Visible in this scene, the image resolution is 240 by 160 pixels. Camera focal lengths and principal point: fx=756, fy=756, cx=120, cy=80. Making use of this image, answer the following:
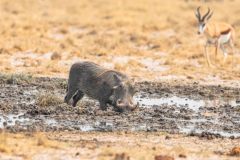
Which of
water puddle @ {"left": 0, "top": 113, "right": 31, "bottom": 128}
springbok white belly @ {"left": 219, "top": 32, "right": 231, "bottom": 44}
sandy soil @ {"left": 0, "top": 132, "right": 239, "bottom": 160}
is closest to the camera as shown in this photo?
sandy soil @ {"left": 0, "top": 132, "right": 239, "bottom": 160}

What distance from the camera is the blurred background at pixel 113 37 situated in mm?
22328

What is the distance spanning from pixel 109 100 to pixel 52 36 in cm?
1689

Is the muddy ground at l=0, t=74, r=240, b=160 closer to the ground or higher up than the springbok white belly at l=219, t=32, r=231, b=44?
closer to the ground

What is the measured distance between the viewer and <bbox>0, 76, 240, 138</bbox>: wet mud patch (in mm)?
13070

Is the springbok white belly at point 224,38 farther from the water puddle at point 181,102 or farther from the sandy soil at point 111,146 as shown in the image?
the sandy soil at point 111,146

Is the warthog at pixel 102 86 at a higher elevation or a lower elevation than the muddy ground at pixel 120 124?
higher

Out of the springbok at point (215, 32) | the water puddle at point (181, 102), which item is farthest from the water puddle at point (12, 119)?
the springbok at point (215, 32)

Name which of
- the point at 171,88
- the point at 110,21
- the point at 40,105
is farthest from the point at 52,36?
the point at 40,105

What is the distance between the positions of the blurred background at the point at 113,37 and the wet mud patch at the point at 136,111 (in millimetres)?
2749

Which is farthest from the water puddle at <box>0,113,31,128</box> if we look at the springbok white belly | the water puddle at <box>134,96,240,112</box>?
the springbok white belly

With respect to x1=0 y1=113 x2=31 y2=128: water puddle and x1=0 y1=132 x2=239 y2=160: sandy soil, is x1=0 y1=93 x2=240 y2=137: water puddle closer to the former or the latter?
x1=0 y1=113 x2=31 y2=128: water puddle

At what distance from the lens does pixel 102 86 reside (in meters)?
14.0

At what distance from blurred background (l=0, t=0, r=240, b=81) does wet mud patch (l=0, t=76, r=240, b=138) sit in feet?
9.02

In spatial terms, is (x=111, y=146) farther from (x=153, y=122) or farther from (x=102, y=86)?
(x=102, y=86)
